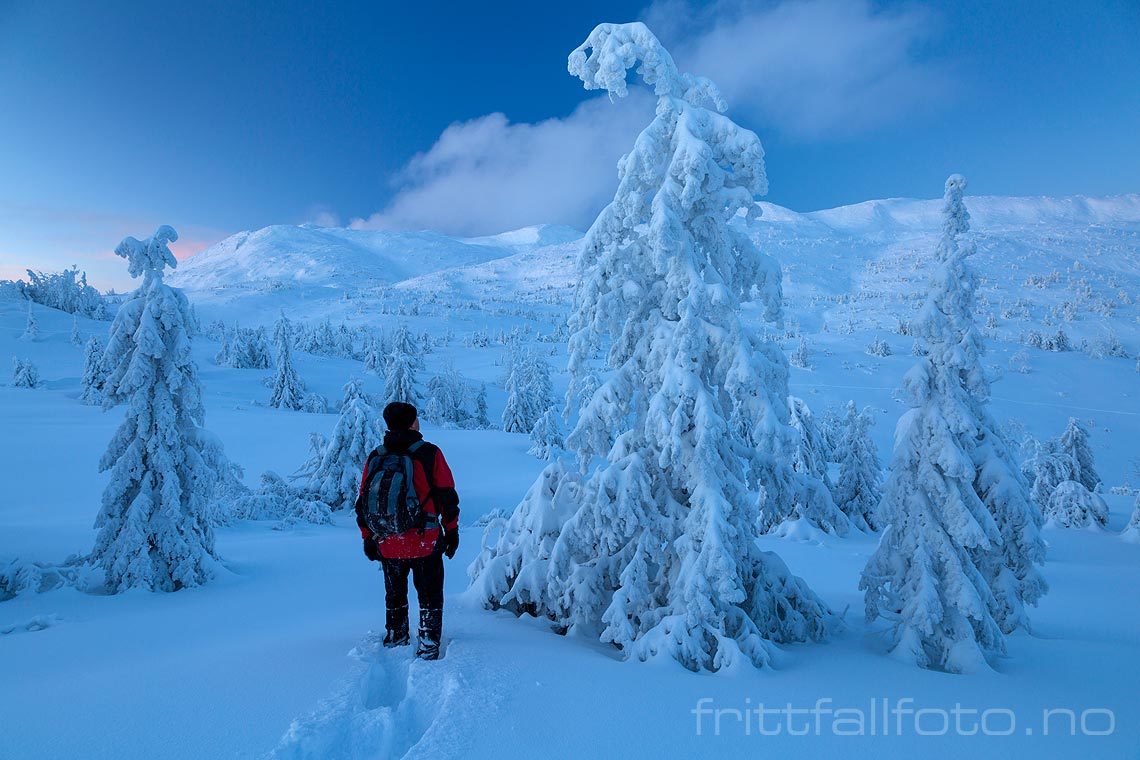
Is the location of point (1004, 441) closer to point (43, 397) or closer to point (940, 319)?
point (940, 319)

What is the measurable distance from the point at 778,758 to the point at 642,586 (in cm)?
A: 273

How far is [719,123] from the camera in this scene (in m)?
7.05

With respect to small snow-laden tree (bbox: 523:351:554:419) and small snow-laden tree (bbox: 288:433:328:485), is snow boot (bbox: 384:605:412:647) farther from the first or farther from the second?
small snow-laden tree (bbox: 523:351:554:419)

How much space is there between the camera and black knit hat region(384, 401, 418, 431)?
5.54m

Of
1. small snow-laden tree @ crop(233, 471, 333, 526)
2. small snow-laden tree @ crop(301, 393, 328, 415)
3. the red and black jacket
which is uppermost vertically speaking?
the red and black jacket

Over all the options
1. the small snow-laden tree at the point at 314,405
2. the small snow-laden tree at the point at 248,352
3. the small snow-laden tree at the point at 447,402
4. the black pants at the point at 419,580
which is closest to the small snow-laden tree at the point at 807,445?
the black pants at the point at 419,580

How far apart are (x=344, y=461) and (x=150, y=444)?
13903 millimetres

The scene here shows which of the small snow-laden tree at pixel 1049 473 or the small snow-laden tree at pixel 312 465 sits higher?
the small snow-laden tree at pixel 312 465

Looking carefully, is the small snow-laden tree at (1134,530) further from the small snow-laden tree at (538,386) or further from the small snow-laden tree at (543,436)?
the small snow-laden tree at (538,386)

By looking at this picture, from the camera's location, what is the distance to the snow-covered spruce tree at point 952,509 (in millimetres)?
7574

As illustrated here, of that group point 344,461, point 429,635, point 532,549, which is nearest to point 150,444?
point 532,549

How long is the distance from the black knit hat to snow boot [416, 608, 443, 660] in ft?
6.08

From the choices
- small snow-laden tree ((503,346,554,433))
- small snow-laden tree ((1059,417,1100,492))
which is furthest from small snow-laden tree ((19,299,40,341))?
small snow-laden tree ((1059,417,1100,492))

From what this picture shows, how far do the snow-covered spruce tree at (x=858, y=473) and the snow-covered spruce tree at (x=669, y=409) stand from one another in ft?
75.3
